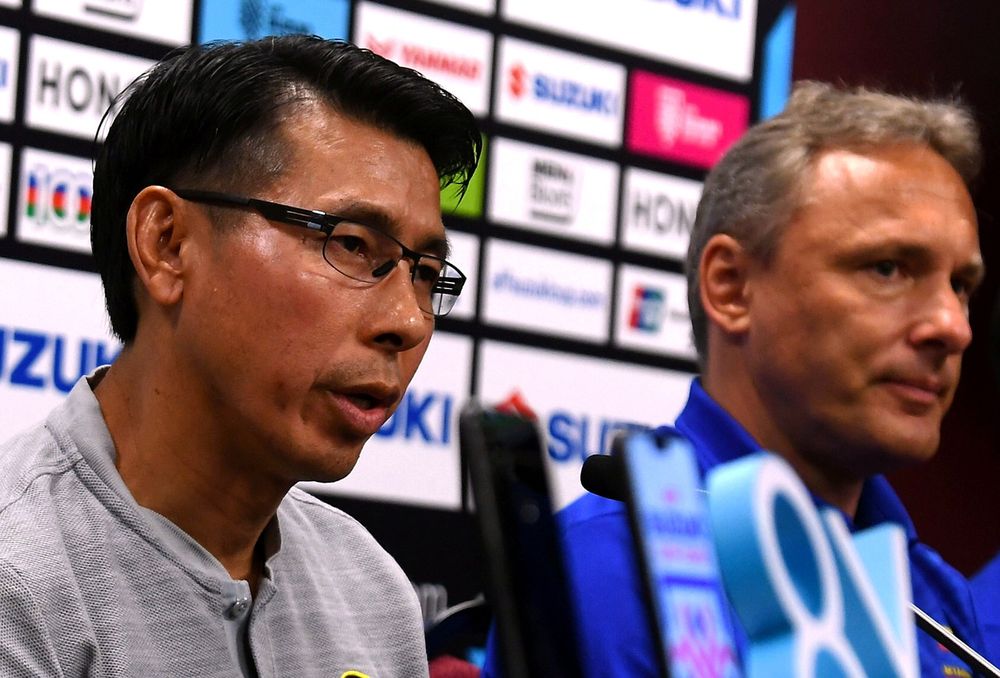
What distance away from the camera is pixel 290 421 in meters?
1.34

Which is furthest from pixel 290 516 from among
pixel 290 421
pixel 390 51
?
pixel 390 51

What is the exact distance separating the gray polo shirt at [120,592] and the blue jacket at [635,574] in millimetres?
203

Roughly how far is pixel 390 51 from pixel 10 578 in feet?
5.82

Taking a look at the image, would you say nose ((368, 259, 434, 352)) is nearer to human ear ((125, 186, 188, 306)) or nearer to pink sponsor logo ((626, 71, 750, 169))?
human ear ((125, 186, 188, 306))

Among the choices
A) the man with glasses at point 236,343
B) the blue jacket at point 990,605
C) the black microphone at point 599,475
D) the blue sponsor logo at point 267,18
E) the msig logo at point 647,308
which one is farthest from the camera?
the msig logo at point 647,308

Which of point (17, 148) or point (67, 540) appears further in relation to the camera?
point (17, 148)

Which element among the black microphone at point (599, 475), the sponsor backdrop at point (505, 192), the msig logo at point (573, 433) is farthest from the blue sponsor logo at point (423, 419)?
the black microphone at point (599, 475)

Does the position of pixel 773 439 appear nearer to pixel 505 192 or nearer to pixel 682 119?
pixel 505 192

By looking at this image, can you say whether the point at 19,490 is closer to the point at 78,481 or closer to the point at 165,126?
the point at 78,481

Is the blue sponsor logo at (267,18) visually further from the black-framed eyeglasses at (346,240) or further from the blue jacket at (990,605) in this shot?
the blue jacket at (990,605)

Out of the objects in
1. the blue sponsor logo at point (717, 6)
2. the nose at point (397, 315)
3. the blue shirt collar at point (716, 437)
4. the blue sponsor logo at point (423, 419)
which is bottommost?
the blue sponsor logo at point (423, 419)

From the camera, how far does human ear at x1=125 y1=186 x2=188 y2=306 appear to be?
4.60ft

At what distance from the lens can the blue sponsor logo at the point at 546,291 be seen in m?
2.86

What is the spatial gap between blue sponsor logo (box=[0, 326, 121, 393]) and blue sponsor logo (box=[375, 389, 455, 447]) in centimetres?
56
